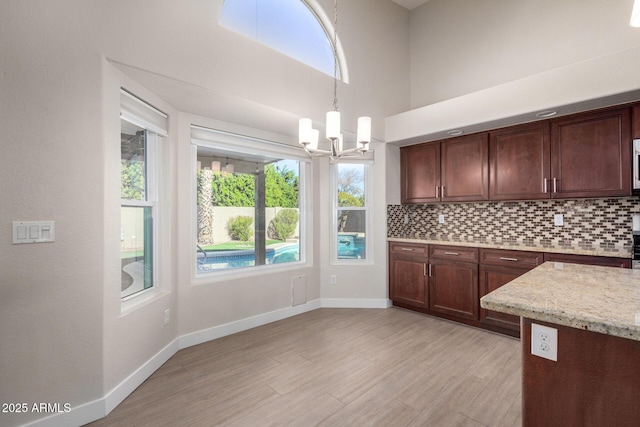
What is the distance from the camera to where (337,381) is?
7.66 feet

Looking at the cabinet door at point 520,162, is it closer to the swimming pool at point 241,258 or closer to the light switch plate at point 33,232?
the swimming pool at point 241,258

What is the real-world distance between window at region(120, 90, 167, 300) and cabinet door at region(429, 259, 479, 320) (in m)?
3.12

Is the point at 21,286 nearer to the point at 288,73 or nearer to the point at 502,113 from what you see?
the point at 288,73

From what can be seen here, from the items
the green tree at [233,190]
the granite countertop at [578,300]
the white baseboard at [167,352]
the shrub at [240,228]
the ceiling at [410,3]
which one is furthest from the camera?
the ceiling at [410,3]

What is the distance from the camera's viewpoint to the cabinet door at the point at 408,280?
3895 mm

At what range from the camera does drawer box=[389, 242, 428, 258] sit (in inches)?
153

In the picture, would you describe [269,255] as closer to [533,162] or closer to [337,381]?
[337,381]

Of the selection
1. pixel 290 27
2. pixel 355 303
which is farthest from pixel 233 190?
pixel 355 303

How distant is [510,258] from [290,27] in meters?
3.36

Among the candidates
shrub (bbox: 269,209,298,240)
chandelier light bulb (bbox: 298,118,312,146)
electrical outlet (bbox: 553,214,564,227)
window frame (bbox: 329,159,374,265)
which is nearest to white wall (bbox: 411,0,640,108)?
window frame (bbox: 329,159,374,265)

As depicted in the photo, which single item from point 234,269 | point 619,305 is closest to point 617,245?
point 619,305

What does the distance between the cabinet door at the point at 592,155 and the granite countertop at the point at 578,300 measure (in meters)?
1.62

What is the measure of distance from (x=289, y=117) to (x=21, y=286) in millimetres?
2433

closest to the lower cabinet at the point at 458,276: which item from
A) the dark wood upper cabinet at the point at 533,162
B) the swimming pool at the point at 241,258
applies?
the dark wood upper cabinet at the point at 533,162
